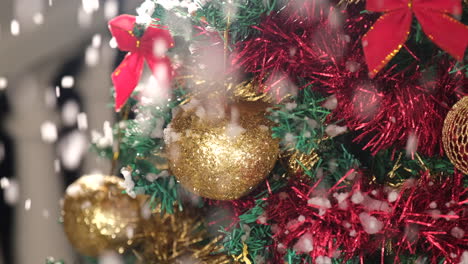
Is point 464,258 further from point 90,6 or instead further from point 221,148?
point 90,6

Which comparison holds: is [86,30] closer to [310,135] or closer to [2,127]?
[2,127]

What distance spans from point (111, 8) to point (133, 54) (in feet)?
1.22

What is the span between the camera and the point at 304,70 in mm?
494

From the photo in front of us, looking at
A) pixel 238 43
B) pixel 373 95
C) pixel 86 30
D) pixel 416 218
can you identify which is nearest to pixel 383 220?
pixel 416 218

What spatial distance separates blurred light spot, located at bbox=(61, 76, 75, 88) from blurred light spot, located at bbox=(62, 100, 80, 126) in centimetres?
4

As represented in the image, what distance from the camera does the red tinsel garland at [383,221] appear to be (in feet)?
1.43

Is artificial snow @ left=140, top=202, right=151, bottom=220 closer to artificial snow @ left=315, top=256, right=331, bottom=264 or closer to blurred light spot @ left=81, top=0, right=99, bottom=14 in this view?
artificial snow @ left=315, top=256, right=331, bottom=264

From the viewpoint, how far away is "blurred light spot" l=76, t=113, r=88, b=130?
98cm

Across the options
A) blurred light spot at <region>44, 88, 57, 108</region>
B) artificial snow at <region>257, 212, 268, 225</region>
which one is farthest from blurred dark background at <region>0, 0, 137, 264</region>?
artificial snow at <region>257, 212, 268, 225</region>

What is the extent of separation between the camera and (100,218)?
25.9 inches

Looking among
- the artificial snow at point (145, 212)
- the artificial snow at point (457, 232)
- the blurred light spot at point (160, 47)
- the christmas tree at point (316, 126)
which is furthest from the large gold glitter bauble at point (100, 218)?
the artificial snow at point (457, 232)

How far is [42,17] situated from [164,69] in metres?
0.46

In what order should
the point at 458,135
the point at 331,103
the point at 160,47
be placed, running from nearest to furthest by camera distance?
the point at 458,135 < the point at 331,103 < the point at 160,47

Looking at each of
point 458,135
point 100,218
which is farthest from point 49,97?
point 458,135
